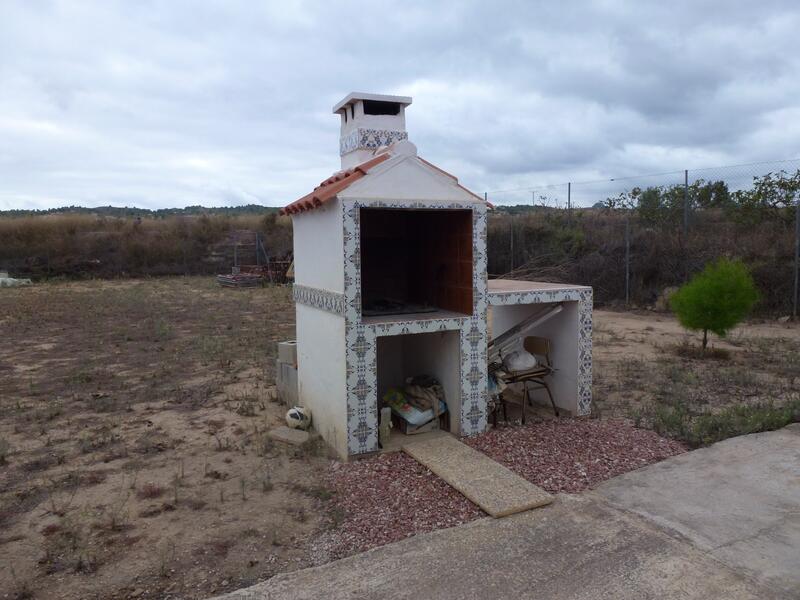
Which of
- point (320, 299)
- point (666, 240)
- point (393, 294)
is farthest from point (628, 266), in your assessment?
point (320, 299)

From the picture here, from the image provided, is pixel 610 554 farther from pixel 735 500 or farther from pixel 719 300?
pixel 719 300

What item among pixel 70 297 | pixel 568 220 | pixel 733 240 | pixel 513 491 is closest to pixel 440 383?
pixel 513 491

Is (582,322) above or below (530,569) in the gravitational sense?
above

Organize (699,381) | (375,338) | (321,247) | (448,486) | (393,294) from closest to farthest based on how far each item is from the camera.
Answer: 1. (448,486)
2. (375,338)
3. (321,247)
4. (393,294)
5. (699,381)

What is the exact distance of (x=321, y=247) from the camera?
5.91 m

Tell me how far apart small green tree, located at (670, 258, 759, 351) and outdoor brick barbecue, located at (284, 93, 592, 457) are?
13.5 feet

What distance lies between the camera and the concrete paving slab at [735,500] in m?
3.62

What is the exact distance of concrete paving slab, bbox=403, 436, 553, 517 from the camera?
14.4 ft

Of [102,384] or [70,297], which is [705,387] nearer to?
[102,384]

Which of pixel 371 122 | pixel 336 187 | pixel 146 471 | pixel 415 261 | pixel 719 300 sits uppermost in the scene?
pixel 371 122

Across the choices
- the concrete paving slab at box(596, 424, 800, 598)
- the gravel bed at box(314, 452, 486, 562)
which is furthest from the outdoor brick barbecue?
the concrete paving slab at box(596, 424, 800, 598)

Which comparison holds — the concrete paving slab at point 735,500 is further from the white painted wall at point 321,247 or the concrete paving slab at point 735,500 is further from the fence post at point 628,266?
the fence post at point 628,266

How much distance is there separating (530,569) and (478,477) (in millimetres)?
1311

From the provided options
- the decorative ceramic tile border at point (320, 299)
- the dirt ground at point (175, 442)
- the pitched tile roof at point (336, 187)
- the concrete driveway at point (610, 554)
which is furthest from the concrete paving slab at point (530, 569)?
the pitched tile roof at point (336, 187)
